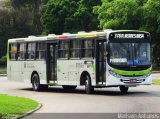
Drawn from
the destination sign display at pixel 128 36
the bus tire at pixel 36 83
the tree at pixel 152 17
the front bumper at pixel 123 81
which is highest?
the tree at pixel 152 17

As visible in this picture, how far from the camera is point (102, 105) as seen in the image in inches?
796

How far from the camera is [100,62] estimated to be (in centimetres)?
2628

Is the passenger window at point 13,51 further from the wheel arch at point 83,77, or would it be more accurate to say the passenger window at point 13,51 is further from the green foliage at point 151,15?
the green foliage at point 151,15

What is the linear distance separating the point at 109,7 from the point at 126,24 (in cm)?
302

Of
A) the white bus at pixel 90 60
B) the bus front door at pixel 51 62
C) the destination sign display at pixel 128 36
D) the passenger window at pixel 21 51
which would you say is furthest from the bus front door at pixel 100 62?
the passenger window at pixel 21 51

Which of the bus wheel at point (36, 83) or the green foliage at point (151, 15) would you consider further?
the green foliage at point (151, 15)

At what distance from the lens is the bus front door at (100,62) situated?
1024 inches

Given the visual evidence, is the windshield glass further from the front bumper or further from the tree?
the tree

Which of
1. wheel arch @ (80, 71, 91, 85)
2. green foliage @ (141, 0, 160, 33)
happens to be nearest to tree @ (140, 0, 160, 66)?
green foliage @ (141, 0, 160, 33)

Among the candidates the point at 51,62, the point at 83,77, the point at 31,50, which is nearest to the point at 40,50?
the point at 31,50

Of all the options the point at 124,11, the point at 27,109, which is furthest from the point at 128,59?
the point at 124,11

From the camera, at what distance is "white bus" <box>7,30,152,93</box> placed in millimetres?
25625

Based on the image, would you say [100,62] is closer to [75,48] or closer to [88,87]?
[88,87]

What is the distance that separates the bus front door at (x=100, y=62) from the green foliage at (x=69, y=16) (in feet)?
150
